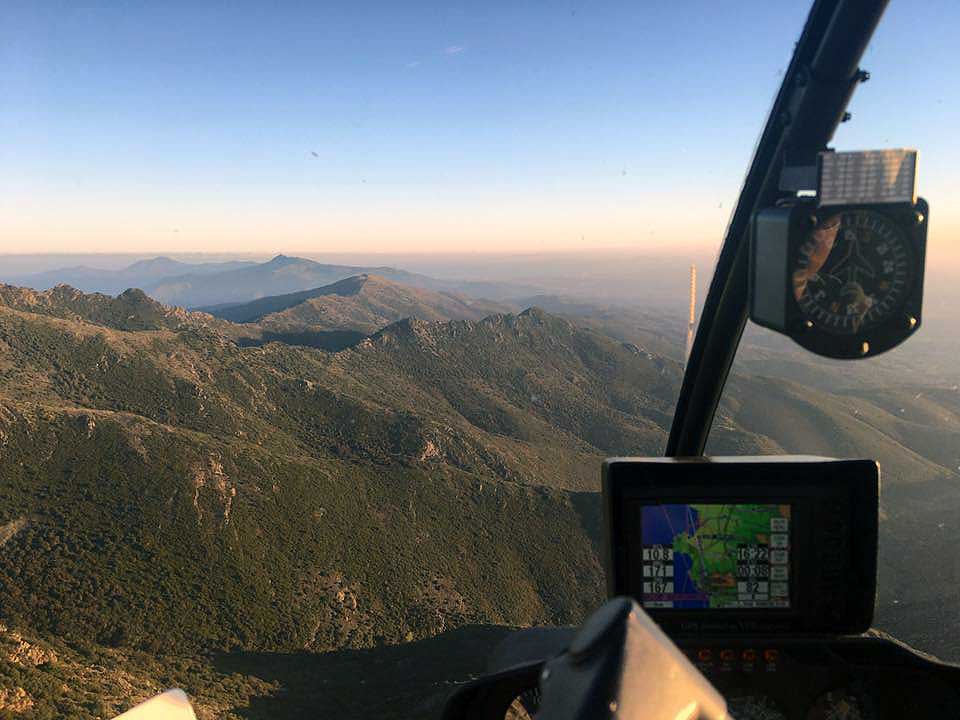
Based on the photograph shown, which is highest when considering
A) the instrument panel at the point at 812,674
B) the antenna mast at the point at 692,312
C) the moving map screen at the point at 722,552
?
the antenna mast at the point at 692,312

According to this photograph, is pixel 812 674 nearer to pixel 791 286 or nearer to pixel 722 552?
pixel 722 552

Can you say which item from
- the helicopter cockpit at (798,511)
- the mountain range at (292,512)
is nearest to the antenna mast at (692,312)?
the helicopter cockpit at (798,511)

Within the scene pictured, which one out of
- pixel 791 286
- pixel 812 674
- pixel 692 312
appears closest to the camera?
pixel 791 286

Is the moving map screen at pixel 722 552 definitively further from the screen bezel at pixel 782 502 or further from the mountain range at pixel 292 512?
the mountain range at pixel 292 512

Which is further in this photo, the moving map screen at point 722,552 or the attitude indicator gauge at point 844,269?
the moving map screen at point 722,552

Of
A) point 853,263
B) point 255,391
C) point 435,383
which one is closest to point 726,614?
point 853,263

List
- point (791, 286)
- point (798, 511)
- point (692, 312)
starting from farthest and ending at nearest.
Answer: point (692, 312)
point (798, 511)
point (791, 286)

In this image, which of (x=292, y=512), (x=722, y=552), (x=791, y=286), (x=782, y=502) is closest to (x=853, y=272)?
(x=791, y=286)
